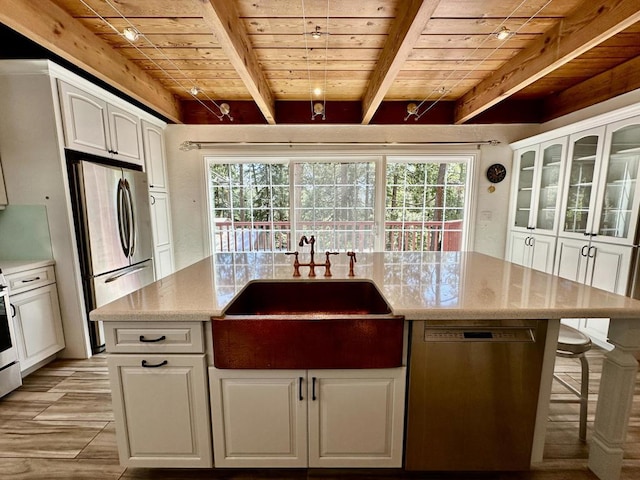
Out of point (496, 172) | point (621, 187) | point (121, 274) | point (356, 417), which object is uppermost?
point (496, 172)

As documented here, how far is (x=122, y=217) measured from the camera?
2600 mm

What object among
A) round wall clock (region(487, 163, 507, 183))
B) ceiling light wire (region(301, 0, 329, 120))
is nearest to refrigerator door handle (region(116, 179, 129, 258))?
ceiling light wire (region(301, 0, 329, 120))

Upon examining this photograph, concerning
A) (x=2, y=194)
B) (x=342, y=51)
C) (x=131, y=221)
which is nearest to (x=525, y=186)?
(x=342, y=51)

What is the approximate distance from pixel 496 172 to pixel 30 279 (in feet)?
15.4

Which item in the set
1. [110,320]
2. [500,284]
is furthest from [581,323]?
[110,320]

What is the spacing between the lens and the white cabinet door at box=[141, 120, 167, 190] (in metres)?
3.11

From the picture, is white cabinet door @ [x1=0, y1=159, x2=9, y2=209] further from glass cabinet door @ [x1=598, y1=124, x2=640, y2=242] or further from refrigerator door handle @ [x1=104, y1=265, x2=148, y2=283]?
glass cabinet door @ [x1=598, y1=124, x2=640, y2=242]

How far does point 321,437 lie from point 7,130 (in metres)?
2.97

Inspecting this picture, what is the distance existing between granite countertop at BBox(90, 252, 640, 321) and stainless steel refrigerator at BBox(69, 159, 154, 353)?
1.08 meters

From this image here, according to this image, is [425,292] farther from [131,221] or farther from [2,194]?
[2,194]

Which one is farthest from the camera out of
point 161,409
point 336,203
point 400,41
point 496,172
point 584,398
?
point 336,203

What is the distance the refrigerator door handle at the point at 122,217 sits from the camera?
2.57 m

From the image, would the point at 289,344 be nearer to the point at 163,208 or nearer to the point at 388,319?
the point at 388,319

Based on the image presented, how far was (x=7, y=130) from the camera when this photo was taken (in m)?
2.07
